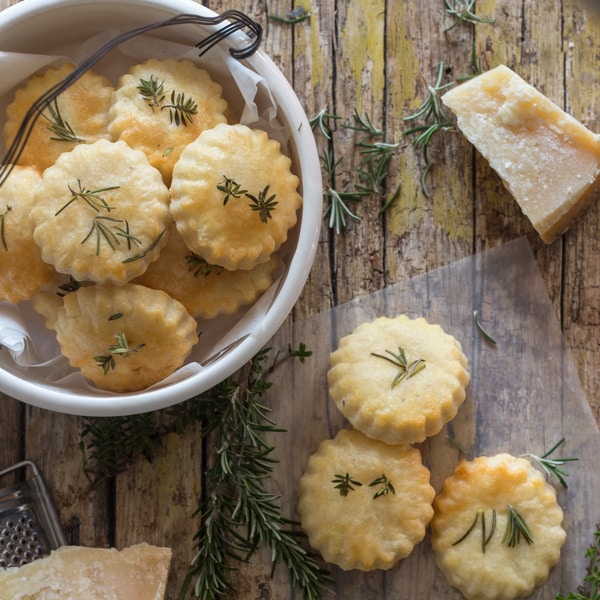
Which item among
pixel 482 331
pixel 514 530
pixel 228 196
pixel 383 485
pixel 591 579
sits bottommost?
pixel 591 579

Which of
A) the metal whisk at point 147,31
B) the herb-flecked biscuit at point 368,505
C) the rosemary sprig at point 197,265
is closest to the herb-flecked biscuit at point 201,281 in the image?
the rosemary sprig at point 197,265

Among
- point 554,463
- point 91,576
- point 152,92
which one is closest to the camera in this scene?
point 152,92

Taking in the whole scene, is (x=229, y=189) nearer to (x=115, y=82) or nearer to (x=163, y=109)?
(x=163, y=109)

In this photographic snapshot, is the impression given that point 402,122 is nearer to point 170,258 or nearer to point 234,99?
point 234,99

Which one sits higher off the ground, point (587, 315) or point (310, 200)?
point (310, 200)

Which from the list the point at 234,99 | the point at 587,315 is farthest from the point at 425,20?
the point at 587,315

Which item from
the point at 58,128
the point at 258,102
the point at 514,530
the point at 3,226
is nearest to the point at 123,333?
the point at 3,226
